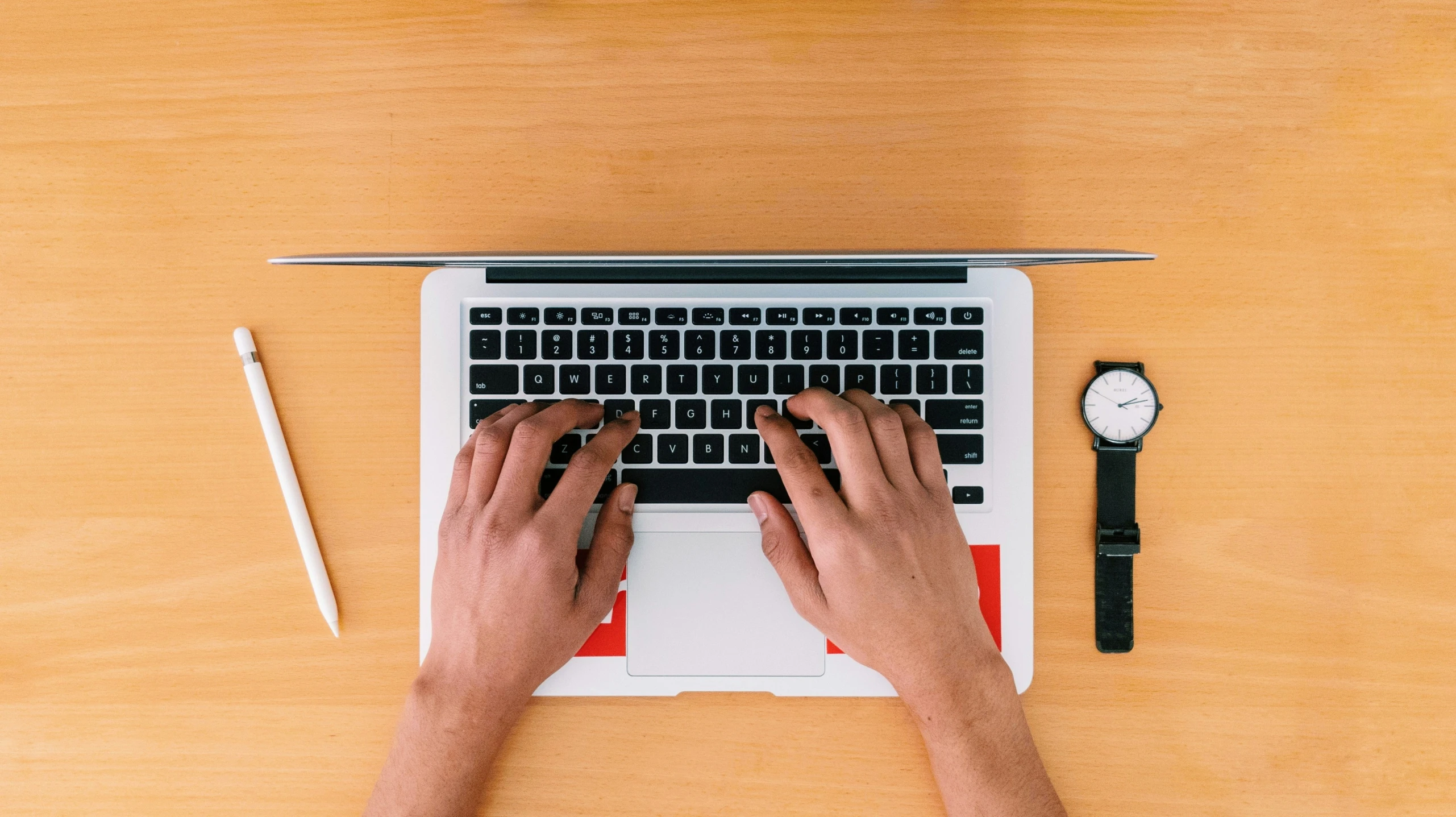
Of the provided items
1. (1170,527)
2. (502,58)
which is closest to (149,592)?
(502,58)

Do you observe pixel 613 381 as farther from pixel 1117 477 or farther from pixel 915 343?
pixel 1117 477

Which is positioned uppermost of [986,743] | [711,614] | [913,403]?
[913,403]

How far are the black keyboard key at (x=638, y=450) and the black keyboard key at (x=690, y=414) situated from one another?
32 mm

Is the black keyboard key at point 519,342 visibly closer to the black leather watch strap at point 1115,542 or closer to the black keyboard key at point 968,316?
the black keyboard key at point 968,316

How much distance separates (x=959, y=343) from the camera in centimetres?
87

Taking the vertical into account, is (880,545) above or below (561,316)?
below

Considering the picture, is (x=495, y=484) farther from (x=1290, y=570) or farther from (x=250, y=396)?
(x=1290, y=570)

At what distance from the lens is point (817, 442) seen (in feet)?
2.84

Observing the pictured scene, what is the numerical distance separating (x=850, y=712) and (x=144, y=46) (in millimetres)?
1043

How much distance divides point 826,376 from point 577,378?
0.26 metres

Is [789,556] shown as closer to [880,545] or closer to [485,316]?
[880,545]

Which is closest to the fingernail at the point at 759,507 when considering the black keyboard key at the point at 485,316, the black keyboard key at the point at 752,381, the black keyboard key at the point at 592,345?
the black keyboard key at the point at 752,381

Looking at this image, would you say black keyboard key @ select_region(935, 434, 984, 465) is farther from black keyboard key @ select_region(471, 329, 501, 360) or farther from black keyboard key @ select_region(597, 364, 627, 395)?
black keyboard key @ select_region(471, 329, 501, 360)

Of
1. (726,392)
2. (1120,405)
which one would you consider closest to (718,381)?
(726,392)
